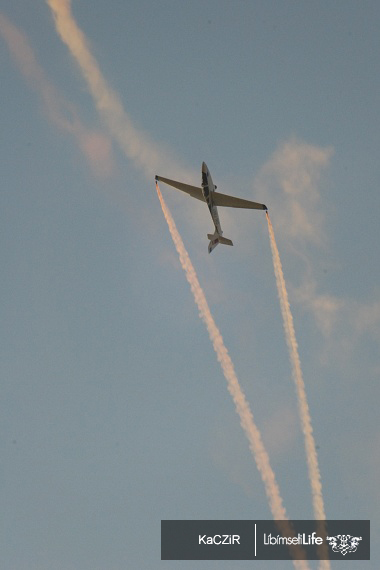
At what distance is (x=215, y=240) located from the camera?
15050 centimetres

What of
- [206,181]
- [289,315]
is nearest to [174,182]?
[206,181]

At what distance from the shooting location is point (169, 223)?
504 feet

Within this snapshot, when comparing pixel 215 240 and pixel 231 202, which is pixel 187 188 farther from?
pixel 215 240

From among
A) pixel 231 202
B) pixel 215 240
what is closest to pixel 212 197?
pixel 231 202

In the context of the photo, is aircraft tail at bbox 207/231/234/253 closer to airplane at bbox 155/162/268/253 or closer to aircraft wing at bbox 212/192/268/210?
airplane at bbox 155/162/268/253

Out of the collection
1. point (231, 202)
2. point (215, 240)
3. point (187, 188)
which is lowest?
point (215, 240)

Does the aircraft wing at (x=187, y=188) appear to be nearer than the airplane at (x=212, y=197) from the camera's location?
No

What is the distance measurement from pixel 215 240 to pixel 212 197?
42.0 feet

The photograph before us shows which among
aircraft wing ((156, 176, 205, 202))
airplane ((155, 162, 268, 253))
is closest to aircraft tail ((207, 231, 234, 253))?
airplane ((155, 162, 268, 253))

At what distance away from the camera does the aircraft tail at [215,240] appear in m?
150

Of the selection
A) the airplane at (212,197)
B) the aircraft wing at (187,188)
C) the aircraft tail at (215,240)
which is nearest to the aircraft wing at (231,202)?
the airplane at (212,197)

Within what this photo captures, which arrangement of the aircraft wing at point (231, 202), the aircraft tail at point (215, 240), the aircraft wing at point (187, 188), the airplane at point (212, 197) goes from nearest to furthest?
1. the airplane at point (212, 197)
2. the aircraft wing at point (231, 202)
3. the aircraft wing at point (187, 188)
4. the aircraft tail at point (215, 240)

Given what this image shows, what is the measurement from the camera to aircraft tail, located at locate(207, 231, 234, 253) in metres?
150

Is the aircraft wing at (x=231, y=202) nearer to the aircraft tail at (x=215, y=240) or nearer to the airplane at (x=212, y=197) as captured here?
the airplane at (x=212, y=197)
